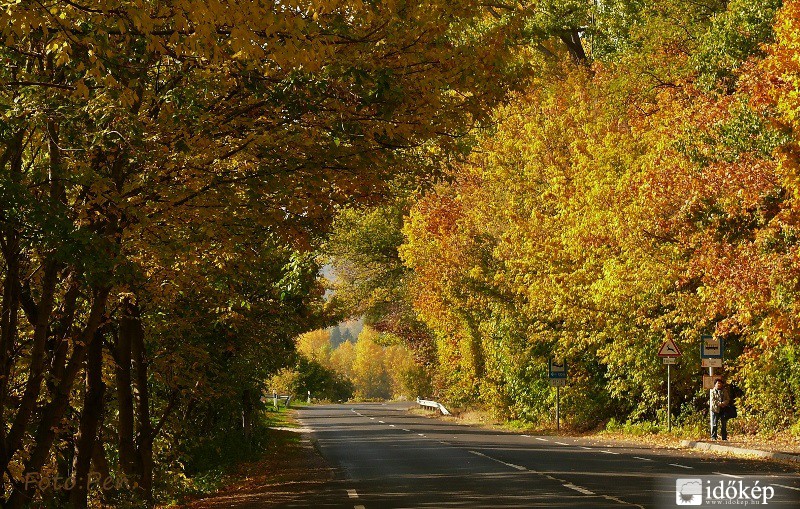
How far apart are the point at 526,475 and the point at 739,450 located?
870 cm

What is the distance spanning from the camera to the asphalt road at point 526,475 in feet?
53.4

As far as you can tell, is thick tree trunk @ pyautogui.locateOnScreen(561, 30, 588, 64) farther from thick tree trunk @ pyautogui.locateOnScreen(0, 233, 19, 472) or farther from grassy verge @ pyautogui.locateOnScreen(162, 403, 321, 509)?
thick tree trunk @ pyautogui.locateOnScreen(0, 233, 19, 472)

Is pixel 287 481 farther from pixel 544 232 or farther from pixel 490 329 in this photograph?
pixel 490 329

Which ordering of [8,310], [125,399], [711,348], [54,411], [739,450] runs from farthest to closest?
[711,348]
[739,450]
[125,399]
[54,411]
[8,310]

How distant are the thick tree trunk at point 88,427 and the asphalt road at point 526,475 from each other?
308 cm

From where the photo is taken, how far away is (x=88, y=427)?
15578 millimetres

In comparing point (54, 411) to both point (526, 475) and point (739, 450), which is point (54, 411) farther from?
point (739, 450)

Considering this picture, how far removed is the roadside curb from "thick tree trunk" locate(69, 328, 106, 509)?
14902mm

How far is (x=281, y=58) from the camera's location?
949 cm

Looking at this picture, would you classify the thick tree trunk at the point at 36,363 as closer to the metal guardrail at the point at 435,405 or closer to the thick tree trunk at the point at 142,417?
the thick tree trunk at the point at 142,417

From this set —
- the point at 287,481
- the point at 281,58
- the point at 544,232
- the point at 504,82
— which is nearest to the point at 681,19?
the point at 544,232

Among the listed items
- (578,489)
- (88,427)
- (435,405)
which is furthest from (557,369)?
(435,405)

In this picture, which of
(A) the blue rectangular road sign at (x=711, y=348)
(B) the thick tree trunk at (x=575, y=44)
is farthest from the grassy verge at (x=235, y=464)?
(B) the thick tree trunk at (x=575, y=44)

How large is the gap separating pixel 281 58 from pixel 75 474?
26.9 ft
